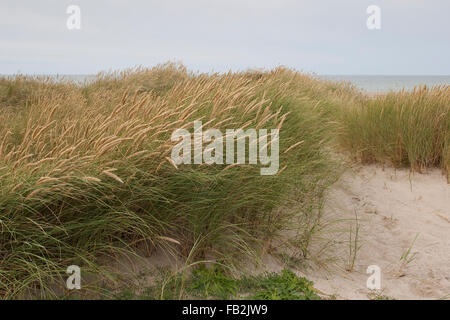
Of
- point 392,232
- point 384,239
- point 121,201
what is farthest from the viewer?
point 392,232

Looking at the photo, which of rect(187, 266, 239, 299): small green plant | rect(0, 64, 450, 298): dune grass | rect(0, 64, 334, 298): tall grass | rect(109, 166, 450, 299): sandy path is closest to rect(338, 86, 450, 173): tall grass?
rect(109, 166, 450, 299): sandy path

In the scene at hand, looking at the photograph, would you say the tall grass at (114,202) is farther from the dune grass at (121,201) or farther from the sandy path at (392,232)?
the sandy path at (392,232)

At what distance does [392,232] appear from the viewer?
12.6 ft

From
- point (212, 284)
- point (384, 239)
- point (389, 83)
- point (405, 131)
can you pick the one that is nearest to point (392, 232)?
point (384, 239)

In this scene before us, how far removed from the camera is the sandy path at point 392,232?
283 centimetres

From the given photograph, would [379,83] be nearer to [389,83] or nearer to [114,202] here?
[389,83]

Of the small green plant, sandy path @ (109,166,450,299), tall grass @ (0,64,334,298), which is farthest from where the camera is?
sandy path @ (109,166,450,299)

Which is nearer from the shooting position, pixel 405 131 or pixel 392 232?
pixel 392 232

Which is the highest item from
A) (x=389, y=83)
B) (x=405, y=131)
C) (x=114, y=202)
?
(x=389, y=83)

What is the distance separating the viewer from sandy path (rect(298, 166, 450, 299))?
2834 millimetres

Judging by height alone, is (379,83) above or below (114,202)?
above

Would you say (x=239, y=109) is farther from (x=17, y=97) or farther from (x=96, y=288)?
(x=17, y=97)

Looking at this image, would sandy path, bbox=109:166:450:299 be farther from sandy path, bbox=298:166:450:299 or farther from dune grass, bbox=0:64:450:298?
dune grass, bbox=0:64:450:298

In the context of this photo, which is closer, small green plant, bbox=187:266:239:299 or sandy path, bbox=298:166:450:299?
small green plant, bbox=187:266:239:299
